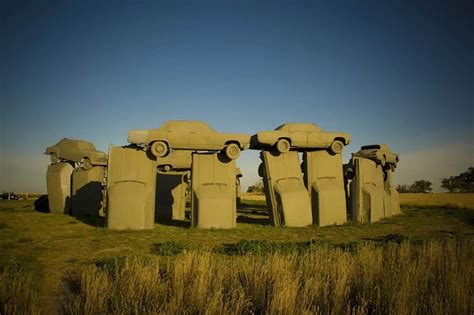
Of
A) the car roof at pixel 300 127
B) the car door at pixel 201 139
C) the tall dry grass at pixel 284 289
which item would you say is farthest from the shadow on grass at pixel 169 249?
the car roof at pixel 300 127

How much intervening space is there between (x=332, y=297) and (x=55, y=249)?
328 inches

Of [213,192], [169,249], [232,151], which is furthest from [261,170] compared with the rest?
[169,249]

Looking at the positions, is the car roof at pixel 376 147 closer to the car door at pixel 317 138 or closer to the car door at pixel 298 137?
the car door at pixel 317 138

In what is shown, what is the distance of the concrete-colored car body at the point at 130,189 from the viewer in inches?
502

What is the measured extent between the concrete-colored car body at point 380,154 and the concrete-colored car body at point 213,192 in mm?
9194

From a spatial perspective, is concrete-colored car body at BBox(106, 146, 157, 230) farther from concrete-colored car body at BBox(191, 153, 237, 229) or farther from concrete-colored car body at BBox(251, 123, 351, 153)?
concrete-colored car body at BBox(251, 123, 351, 153)

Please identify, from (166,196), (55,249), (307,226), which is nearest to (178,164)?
(166,196)

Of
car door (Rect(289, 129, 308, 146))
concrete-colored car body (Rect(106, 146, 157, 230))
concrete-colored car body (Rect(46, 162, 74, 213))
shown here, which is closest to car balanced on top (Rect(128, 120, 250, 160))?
concrete-colored car body (Rect(106, 146, 157, 230))

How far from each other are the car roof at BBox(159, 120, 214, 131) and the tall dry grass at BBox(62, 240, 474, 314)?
9024mm

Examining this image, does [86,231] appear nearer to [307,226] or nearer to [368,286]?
[307,226]

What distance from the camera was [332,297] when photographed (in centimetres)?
433

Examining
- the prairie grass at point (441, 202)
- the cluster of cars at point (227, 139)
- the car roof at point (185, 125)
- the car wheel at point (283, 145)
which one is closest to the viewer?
the cluster of cars at point (227, 139)

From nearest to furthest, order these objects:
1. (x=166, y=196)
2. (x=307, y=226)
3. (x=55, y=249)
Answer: (x=55, y=249), (x=307, y=226), (x=166, y=196)

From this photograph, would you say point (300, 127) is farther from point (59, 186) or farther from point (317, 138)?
point (59, 186)
